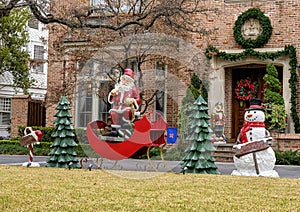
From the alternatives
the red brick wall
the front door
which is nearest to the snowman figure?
the red brick wall

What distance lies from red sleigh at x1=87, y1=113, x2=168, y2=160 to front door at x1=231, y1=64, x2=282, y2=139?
1092cm

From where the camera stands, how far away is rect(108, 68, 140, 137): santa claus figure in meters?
7.02

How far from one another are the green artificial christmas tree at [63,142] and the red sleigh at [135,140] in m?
4.03

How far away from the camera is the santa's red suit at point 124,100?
23.1ft

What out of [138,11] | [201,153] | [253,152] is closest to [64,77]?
[138,11]

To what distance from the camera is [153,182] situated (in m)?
7.90

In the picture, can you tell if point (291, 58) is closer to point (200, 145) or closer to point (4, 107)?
point (200, 145)

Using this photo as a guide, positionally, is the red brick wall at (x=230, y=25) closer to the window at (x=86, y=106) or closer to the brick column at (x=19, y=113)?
the brick column at (x=19, y=113)

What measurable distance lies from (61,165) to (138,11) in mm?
6441

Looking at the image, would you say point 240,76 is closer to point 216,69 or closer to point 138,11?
point 216,69

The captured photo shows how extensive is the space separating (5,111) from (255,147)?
73.3 feet

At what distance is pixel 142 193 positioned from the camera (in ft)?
21.4

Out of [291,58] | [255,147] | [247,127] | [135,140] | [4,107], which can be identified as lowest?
[255,147]

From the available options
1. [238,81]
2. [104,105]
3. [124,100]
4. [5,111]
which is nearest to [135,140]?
[124,100]
